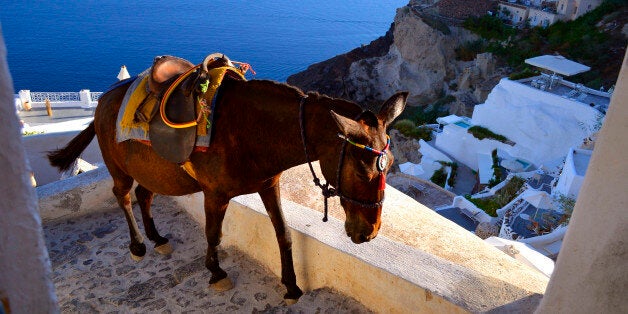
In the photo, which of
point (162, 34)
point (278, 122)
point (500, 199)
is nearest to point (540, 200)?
point (500, 199)

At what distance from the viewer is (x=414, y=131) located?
2755 cm

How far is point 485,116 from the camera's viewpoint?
24219mm

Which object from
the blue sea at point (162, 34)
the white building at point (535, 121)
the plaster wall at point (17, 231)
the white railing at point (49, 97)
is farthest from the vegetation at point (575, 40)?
the plaster wall at point (17, 231)

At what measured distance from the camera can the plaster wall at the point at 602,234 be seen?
68.6 inches

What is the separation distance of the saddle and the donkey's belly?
22cm

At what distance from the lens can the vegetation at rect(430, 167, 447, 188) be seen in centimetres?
2277

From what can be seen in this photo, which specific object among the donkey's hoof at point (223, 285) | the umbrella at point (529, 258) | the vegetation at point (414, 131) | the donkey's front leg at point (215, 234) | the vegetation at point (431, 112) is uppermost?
the donkey's front leg at point (215, 234)

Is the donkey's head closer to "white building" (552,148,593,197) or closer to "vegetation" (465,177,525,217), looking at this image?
"white building" (552,148,593,197)

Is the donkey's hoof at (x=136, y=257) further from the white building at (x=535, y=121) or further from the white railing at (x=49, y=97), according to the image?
the white building at (x=535, y=121)

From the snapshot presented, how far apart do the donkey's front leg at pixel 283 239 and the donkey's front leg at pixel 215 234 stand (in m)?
0.33

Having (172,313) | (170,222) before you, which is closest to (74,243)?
(170,222)

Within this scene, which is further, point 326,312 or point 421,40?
point 421,40

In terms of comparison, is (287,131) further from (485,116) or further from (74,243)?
(485,116)

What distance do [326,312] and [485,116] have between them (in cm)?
2231
